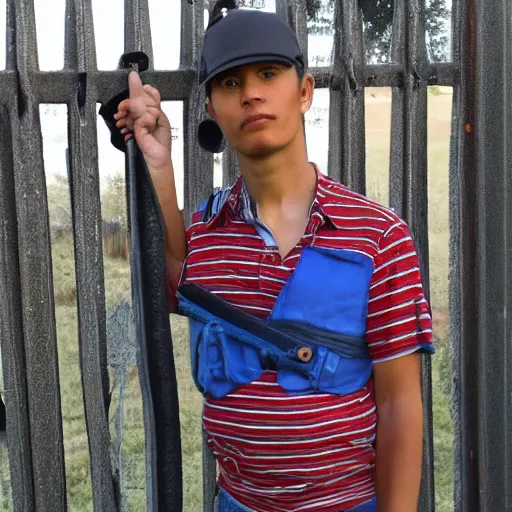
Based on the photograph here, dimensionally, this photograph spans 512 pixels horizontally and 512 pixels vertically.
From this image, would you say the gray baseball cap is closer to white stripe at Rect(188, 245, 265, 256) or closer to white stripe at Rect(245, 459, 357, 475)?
white stripe at Rect(188, 245, 265, 256)

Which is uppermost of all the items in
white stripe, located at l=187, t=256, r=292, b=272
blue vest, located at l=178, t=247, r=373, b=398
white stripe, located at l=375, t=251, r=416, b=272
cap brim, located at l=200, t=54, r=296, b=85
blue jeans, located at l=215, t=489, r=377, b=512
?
cap brim, located at l=200, t=54, r=296, b=85

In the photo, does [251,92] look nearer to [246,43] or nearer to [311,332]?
[246,43]

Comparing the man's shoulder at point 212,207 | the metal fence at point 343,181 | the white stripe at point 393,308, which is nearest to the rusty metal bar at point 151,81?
the metal fence at point 343,181

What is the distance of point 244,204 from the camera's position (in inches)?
74.5

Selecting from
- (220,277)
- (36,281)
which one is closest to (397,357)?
(220,277)

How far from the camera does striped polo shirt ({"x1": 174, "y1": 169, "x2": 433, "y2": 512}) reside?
1.74 m

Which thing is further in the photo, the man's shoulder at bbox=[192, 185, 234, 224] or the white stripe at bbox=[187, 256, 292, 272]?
the man's shoulder at bbox=[192, 185, 234, 224]

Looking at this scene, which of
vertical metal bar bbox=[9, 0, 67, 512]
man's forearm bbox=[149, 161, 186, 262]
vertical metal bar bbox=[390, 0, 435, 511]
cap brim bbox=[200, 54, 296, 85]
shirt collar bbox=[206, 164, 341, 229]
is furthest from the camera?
vertical metal bar bbox=[390, 0, 435, 511]

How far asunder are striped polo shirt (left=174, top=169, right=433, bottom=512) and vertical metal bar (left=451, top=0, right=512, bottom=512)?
2.97 ft

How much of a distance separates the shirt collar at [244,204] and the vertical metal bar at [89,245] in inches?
21.9

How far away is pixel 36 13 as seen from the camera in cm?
229

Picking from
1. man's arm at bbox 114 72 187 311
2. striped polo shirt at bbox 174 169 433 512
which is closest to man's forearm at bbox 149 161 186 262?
man's arm at bbox 114 72 187 311

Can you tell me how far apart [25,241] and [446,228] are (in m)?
1.31

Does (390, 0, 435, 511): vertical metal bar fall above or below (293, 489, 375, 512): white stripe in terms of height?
above
